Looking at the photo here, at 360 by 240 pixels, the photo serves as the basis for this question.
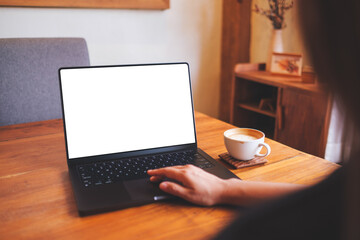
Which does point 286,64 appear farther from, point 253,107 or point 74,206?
point 74,206

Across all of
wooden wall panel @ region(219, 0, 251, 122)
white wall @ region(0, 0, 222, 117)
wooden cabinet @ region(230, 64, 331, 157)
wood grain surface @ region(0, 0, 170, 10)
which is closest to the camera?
wooden cabinet @ region(230, 64, 331, 157)

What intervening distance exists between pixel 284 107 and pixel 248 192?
1434 mm

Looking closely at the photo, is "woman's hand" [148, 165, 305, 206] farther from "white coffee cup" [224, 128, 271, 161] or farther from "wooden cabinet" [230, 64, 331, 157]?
"wooden cabinet" [230, 64, 331, 157]

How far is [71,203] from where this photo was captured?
691 mm

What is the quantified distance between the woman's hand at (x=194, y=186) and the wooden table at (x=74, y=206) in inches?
0.7

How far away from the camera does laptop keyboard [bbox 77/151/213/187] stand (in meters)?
0.77

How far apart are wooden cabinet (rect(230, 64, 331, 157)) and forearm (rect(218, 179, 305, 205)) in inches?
41.3

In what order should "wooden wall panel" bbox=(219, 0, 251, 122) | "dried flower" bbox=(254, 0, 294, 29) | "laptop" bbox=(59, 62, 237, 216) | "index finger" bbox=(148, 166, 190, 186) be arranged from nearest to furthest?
"index finger" bbox=(148, 166, 190, 186) < "laptop" bbox=(59, 62, 237, 216) < "dried flower" bbox=(254, 0, 294, 29) < "wooden wall panel" bbox=(219, 0, 251, 122)

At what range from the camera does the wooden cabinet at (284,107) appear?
1.80 m

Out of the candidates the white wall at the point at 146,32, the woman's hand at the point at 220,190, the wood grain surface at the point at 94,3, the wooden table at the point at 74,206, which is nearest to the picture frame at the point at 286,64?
the white wall at the point at 146,32

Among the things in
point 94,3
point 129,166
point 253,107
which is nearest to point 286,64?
point 253,107

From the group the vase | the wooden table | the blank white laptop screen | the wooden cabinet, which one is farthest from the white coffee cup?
the vase

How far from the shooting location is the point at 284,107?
2002 millimetres

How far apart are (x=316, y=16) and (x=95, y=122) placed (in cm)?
70
